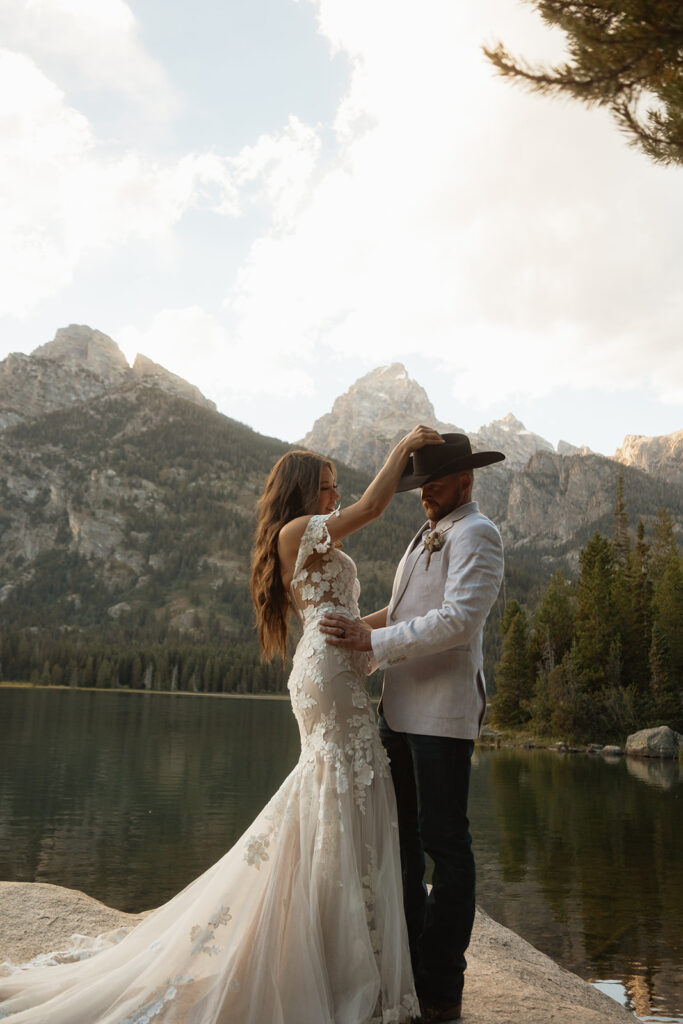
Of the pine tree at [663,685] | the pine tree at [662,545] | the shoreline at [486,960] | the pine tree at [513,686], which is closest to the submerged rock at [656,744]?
the pine tree at [663,685]

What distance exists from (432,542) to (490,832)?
74.2 ft

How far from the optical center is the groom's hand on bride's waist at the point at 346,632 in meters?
4.54

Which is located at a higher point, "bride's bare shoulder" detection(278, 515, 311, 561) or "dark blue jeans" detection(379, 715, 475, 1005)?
"bride's bare shoulder" detection(278, 515, 311, 561)

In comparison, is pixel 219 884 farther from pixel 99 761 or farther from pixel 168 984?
pixel 99 761

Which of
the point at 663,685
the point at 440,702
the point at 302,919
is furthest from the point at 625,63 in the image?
the point at 663,685

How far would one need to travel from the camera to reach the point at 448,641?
4277mm

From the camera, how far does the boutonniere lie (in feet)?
15.3

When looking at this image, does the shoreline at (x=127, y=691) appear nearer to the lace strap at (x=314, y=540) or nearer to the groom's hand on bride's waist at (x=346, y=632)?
the lace strap at (x=314, y=540)

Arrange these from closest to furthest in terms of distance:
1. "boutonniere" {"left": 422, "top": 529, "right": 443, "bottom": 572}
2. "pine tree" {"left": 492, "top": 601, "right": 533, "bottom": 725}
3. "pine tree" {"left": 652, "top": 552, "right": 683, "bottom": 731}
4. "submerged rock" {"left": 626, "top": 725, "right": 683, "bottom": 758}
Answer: "boutonniere" {"left": 422, "top": 529, "right": 443, "bottom": 572}
"submerged rock" {"left": 626, "top": 725, "right": 683, "bottom": 758}
"pine tree" {"left": 652, "top": 552, "right": 683, "bottom": 731}
"pine tree" {"left": 492, "top": 601, "right": 533, "bottom": 725}

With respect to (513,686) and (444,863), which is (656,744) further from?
(444,863)

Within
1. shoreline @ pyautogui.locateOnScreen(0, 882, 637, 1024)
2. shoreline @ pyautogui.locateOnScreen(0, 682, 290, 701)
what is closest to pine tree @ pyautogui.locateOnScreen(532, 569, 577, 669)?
shoreline @ pyautogui.locateOnScreen(0, 682, 290, 701)

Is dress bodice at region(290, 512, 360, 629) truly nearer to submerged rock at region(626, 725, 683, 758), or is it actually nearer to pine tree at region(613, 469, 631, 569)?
submerged rock at region(626, 725, 683, 758)

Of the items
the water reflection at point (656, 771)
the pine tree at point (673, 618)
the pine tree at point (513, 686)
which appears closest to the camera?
the water reflection at point (656, 771)

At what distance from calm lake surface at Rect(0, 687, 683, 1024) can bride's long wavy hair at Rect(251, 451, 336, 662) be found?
25.5ft
